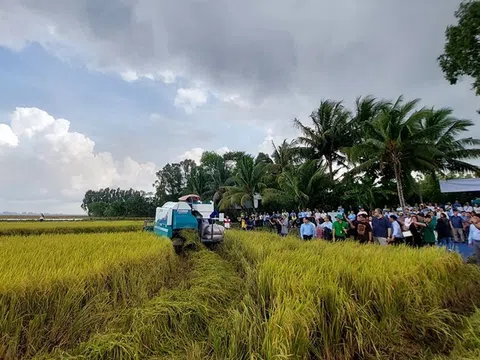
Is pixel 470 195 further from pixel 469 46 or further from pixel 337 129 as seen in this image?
pixel 469 46

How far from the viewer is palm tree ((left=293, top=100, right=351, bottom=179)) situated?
75.5 feet

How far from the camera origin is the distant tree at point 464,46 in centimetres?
973

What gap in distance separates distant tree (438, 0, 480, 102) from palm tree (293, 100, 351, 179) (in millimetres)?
11375

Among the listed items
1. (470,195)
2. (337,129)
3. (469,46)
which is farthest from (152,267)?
(470,195)

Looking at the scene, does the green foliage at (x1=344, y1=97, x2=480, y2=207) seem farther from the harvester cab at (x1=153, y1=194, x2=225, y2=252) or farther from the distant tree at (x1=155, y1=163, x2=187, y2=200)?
the distant tree at (x1=155, y1=163, x2=187, y2=200)

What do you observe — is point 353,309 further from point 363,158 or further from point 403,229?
point 363,158

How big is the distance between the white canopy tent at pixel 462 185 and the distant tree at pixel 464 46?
272 inches

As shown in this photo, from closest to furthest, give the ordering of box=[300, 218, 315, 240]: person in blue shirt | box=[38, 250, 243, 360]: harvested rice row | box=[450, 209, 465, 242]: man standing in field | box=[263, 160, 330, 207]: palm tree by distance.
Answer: box=[38, 250, 243, 360]: harvested rice row → box=[300, 218, 315, 240]: person in blue shirt → box=[450, 209, 465, 242]: man standing in field → box=[263, 160, 330, 207]: palm tree

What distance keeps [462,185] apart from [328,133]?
31.5ft

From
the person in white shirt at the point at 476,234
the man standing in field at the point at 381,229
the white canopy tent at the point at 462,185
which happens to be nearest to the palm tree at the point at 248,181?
the white canopy tent at the point at 462,185

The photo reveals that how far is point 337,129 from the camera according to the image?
22.9 m

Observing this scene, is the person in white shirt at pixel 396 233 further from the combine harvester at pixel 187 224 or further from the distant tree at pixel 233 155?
the distant tree at pixel 233 155

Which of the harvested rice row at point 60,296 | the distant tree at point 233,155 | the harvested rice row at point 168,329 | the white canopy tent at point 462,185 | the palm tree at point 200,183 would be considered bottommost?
the harvested rice row at point 168,329

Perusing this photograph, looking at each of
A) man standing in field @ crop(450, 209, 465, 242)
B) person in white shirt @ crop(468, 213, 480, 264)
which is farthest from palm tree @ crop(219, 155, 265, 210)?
person in white shirt @ crop(468, 213, 480, 264)
